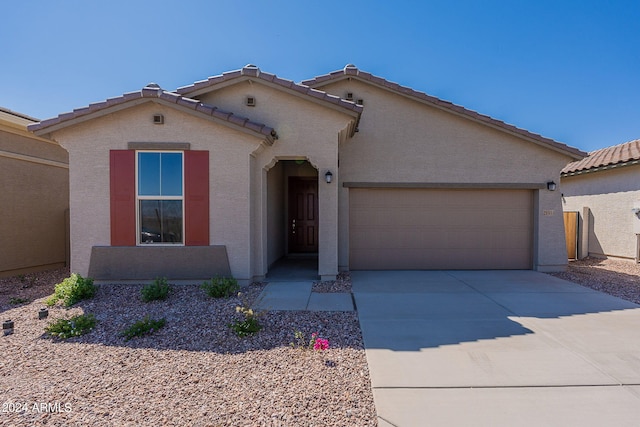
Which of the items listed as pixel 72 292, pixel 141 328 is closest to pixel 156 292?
pixel 72 292

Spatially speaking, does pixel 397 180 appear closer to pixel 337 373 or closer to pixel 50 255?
pixel 337 373

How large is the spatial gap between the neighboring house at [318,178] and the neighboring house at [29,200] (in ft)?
9.10

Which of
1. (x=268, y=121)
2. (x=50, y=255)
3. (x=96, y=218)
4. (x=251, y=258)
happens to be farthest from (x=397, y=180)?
(x=50, y=255)

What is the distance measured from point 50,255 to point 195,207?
20.1ft

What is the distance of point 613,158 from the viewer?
11992 mm

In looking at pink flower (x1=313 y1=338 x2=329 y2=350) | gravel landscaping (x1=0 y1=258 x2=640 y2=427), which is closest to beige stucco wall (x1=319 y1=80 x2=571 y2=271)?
gravel landscaping (x1=0 y1=258 x2=640 y2=427)

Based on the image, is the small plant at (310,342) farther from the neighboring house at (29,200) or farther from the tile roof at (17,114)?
the tile roof at (17,114)

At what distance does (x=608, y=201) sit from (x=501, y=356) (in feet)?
37.2

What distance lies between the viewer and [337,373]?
3.64 meters

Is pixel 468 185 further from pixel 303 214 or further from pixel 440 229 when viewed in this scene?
pixel 303 214

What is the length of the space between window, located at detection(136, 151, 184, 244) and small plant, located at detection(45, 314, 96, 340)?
2.52 meters

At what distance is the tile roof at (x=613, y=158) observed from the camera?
1126 centimetres

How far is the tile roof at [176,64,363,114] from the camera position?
7445 millimetres

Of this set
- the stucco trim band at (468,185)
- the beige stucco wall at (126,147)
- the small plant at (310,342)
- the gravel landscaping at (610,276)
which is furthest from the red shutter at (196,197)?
the gravel landscaping at (610,276)
